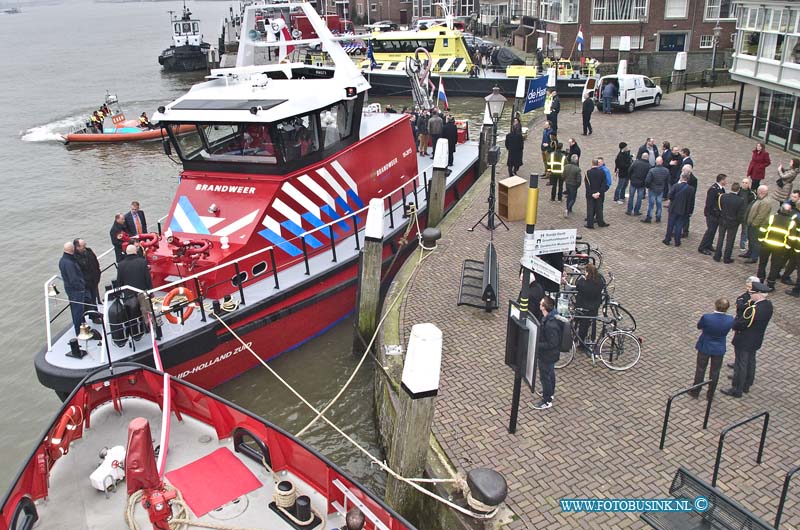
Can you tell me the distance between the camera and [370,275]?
395 inches

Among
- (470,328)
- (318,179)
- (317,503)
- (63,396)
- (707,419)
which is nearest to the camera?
(317,503)

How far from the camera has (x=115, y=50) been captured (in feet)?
258

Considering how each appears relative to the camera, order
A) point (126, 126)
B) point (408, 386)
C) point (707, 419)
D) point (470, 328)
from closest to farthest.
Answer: point (408, 386)
point (707, 419)
point (470, 328)
point (126, 126)

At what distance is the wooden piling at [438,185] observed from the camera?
13344mm

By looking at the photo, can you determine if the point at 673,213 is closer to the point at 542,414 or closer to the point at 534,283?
the point at 534,283

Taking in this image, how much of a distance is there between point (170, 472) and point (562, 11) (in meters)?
40.6

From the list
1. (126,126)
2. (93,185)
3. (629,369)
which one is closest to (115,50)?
(126,126)

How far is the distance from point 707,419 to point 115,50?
3387 inches

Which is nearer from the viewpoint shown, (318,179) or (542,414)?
(542,414)

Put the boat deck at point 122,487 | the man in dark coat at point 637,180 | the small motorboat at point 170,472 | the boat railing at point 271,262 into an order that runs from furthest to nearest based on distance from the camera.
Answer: the man in dark coat at point 637,180, the boat railing at point 271,262, the boat deck at point 122,487, the small motorboat at point 170,472

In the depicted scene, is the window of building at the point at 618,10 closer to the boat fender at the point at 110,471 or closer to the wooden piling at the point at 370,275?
the wooden piling at the point at 370,275

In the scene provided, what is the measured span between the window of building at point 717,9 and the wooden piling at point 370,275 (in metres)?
35.9

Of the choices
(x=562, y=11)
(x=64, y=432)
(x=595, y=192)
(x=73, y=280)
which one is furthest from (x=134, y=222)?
(x=562, y=11)

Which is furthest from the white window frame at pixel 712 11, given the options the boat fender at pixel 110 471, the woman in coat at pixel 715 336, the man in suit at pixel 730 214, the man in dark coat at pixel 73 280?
the boat fender at pixel 110 471
